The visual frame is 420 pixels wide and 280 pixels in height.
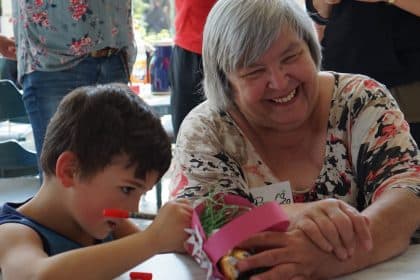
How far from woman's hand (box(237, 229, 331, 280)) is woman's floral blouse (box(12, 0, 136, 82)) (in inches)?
43.4

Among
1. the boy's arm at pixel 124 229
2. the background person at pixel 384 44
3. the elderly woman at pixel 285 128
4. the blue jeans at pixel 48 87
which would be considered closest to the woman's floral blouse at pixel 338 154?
the elderly woman at pixel 285 128

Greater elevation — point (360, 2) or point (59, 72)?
point (360, 2)

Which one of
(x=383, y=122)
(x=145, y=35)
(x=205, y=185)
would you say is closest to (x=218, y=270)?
(x=205, y=185)

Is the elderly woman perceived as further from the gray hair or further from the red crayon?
the red crayon

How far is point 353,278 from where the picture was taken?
116cm

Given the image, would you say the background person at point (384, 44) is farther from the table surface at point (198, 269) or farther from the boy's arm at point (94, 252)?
the boy's arm at point (94, 252)

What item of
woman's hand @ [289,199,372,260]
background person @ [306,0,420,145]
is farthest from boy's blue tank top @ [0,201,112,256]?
background person @ [306,0,420,145]

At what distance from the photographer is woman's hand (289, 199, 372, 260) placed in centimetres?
116

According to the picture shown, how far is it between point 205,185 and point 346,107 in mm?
412

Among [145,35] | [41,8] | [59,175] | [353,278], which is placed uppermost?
[41,8]

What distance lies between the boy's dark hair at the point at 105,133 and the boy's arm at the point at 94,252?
0.15 meters

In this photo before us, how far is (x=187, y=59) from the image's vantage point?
2434 mm

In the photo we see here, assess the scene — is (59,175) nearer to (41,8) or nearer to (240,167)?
(240,167)

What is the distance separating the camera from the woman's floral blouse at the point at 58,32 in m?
2.01
